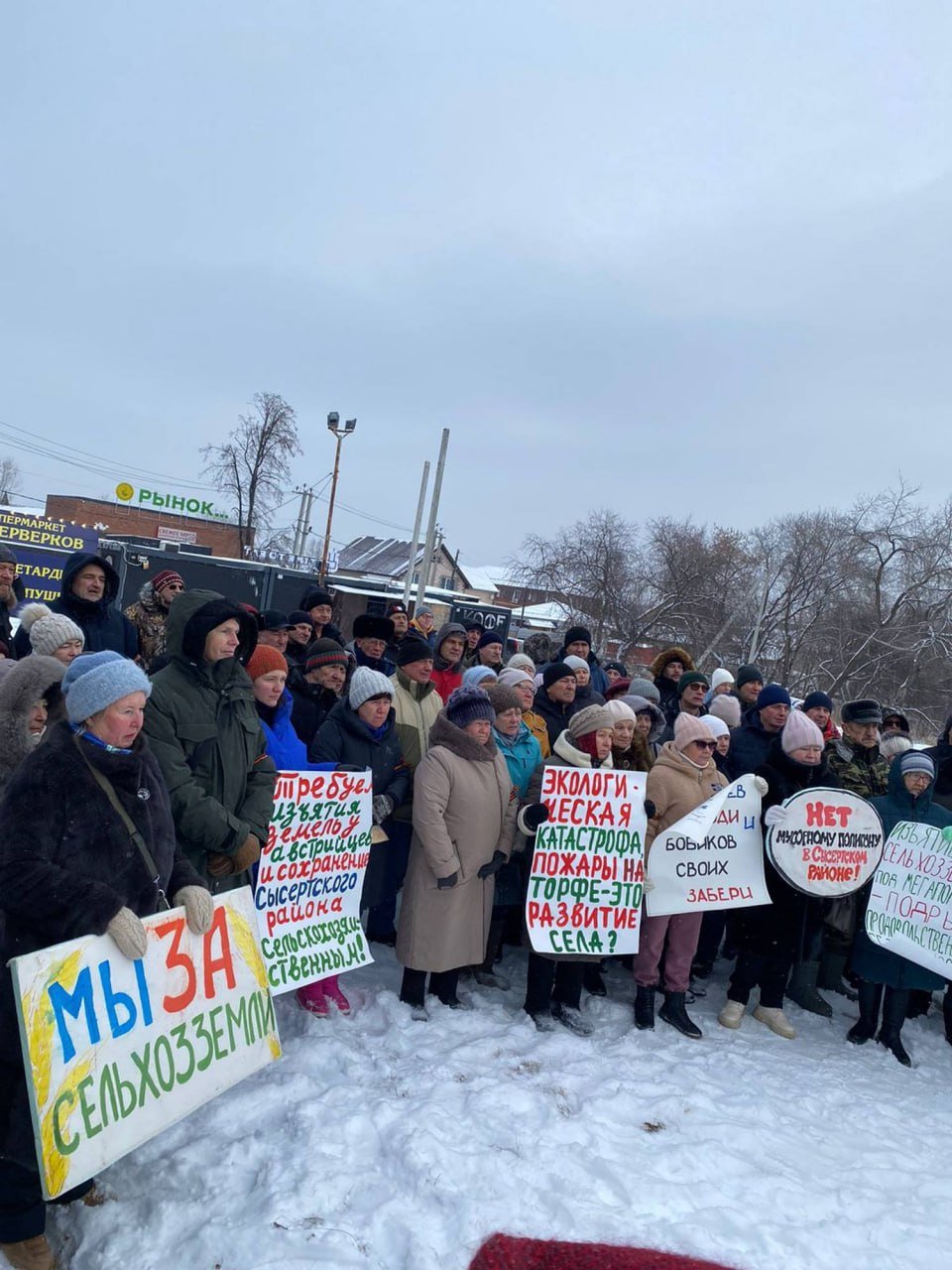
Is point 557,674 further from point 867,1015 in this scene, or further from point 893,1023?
point 893,1023

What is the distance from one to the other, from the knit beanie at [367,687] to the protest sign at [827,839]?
2635mm

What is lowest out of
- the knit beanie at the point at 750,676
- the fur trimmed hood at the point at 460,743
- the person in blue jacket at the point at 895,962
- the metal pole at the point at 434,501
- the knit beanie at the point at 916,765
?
the person in blue jacket at the point at 895,962

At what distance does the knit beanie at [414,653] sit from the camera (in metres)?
6.07

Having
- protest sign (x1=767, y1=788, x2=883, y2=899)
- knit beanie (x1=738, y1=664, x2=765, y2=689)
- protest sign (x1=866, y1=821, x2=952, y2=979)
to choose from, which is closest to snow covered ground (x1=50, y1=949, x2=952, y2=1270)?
protest sign (x1=866, y1=821, x2=952, y2=979)

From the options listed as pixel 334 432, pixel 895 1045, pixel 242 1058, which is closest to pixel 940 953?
pixel 895 1045

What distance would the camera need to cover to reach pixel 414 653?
610 centimetres

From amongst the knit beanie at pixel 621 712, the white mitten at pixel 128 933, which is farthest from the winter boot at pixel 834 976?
the white mitten at pixel 128 933

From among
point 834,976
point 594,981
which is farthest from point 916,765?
point 594,981

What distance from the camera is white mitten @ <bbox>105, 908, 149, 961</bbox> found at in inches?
113

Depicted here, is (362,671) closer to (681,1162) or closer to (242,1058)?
(242,1058)

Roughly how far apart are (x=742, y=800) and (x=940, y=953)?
1.55 metres

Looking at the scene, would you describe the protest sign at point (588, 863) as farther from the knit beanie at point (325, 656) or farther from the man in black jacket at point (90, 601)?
the man in black jacket at point (90, 601)

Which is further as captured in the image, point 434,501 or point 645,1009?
point 434,501

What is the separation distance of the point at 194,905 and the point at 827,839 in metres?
4.04
